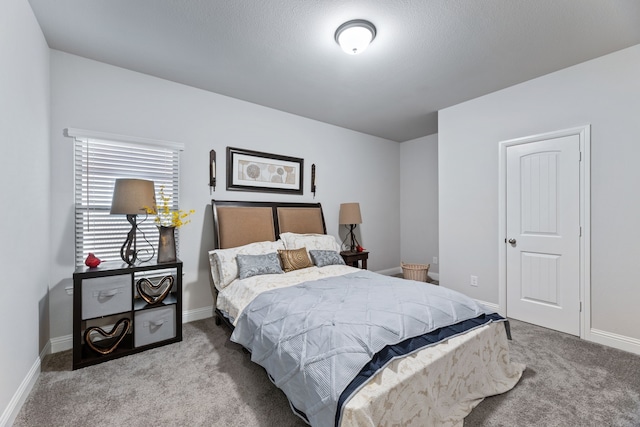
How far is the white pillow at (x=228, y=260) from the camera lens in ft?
9.21

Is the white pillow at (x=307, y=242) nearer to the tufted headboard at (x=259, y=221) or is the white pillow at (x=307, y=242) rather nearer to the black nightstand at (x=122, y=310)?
the tufted headboard at (x=259, y=221)

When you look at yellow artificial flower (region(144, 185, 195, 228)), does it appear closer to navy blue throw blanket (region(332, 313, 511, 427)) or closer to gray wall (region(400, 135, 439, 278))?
navy blue throw blanket (region(332, 313, 511, 427))

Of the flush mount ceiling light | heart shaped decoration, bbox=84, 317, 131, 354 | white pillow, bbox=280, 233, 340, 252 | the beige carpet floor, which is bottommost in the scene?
the beige carpet floor

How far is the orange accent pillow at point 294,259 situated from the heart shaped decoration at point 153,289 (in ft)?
3.65

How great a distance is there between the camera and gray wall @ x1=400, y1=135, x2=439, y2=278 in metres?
4.90

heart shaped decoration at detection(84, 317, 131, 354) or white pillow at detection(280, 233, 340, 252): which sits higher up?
white pillow at detection(280, 233, 340, 252)

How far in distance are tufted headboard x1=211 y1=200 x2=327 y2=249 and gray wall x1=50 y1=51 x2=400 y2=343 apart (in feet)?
0.52

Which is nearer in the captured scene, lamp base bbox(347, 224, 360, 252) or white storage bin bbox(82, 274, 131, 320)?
white storage bin bbox(82, 274, 131, 320)

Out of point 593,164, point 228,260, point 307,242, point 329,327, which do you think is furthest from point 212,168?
point 593,164

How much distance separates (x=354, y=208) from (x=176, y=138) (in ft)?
8.34

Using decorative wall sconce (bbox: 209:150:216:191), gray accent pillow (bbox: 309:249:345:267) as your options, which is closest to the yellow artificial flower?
decorative wall sconce (bbox: 209:150:216:191)

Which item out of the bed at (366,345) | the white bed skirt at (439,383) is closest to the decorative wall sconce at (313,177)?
the bed at (366,345)

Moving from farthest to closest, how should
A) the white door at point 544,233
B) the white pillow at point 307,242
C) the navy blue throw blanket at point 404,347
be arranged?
the white pillow at point 307,242 < the white door at point 544,233 < the navy blue throw blanket at point 404,347

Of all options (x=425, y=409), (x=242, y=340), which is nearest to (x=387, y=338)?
(x=425, y=409)
